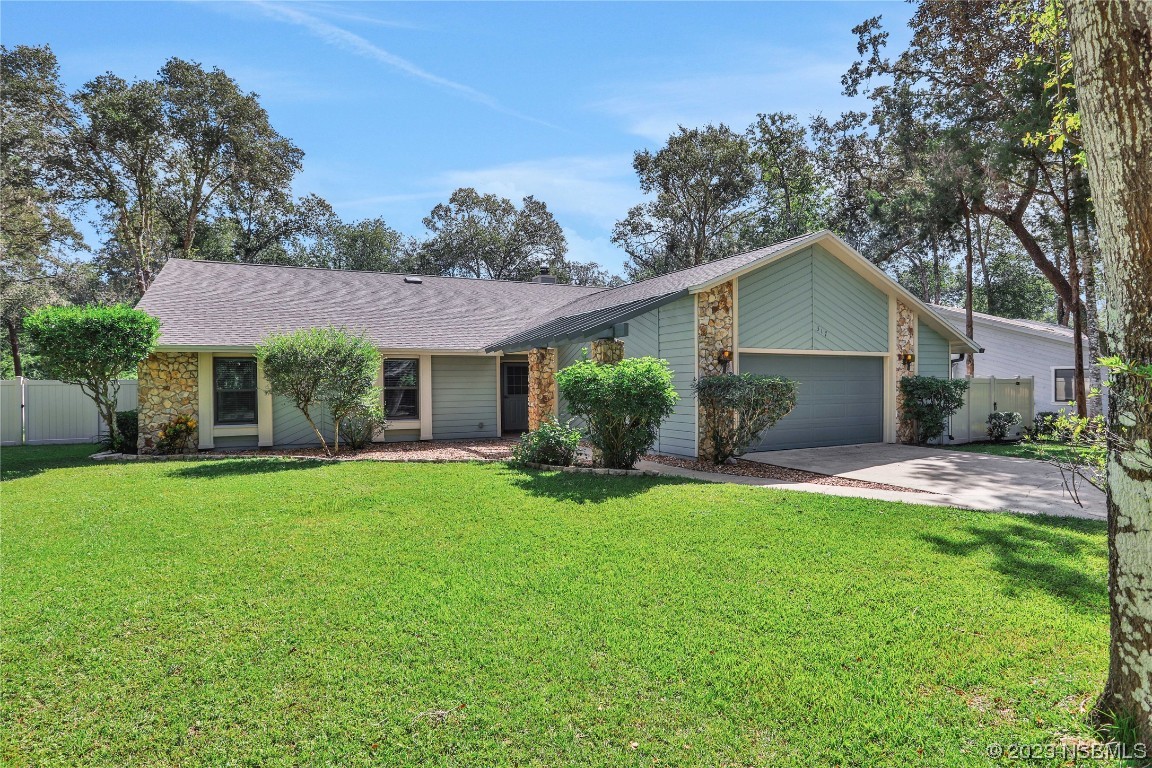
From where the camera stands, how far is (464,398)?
46.7ft

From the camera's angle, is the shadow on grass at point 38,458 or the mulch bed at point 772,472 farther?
the shadow on grass at point 38,458

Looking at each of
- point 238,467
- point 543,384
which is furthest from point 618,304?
point 238,467

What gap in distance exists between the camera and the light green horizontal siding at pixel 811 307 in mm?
10578

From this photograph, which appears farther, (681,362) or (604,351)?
(604,351)

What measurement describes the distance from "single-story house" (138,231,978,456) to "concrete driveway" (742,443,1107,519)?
87 centimetres

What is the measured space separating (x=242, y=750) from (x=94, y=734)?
0.76m

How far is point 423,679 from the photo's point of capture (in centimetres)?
302

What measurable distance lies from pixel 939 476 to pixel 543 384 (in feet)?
25.6

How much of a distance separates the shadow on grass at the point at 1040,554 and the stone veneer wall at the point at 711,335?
15.2 ft

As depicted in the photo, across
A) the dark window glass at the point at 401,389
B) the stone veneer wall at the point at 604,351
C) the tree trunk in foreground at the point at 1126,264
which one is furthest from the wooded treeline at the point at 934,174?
the dark window glass at the point at 401,389

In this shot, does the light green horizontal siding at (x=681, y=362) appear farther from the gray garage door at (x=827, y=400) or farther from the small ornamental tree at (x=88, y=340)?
the small ornamental tree at (x=88, y=340)

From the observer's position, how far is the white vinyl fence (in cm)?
1397

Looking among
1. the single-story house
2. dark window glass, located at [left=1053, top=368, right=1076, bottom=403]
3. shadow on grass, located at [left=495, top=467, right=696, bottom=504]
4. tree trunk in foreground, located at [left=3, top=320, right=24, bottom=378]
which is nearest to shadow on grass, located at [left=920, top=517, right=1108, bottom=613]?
shadow on grass, located at [left=495, top=467, right=696, bottom=504]

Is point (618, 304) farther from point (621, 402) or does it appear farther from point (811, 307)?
point (621, 402)
